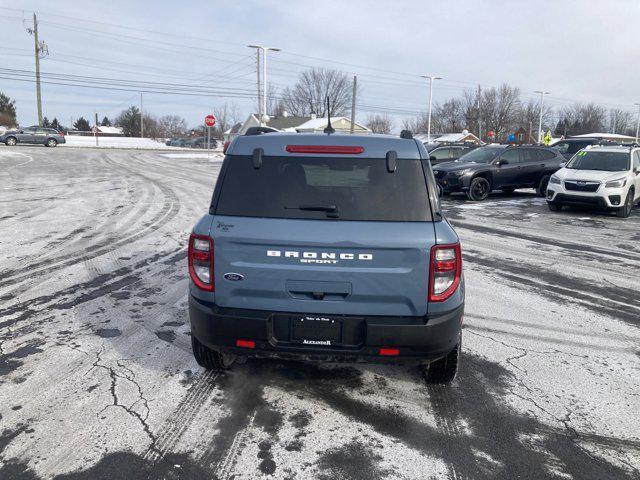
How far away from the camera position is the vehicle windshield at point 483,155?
16.3m

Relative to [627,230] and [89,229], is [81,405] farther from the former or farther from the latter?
[627,230]

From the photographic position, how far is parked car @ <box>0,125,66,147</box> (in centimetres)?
3892

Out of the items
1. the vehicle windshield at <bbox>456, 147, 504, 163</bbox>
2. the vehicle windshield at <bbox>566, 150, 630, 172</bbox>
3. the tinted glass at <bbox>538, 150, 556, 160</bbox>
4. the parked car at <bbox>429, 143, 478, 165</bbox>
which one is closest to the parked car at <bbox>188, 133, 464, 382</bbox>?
the vehicle windshield at <bbox>566, 150, 630, 172</bbox>

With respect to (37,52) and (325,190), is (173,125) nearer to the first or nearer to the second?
(37,52)

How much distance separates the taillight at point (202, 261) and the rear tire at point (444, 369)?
1766 millimetres

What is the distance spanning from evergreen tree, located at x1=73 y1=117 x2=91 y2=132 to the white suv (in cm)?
11321

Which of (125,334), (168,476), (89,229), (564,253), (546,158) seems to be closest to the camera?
(168,476)

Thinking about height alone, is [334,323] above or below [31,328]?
above

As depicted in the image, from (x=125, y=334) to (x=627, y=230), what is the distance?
36.1 ft

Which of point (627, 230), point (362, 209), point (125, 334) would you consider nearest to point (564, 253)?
point (627, 230)

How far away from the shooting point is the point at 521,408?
3.48 metres

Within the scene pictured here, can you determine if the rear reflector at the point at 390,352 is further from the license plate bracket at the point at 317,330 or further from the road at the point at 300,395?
the road at the point at 300,395

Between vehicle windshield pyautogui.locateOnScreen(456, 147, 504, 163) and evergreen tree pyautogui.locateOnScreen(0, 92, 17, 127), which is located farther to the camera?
evergreen tree pyautogui.locateOnScreen(0, 92, 17, 127)

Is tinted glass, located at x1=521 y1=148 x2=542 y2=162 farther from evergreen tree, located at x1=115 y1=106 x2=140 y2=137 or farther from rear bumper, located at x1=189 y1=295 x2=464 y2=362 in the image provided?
evergreen tree, located at x1=115 y1=106 x2=140 y2=137
